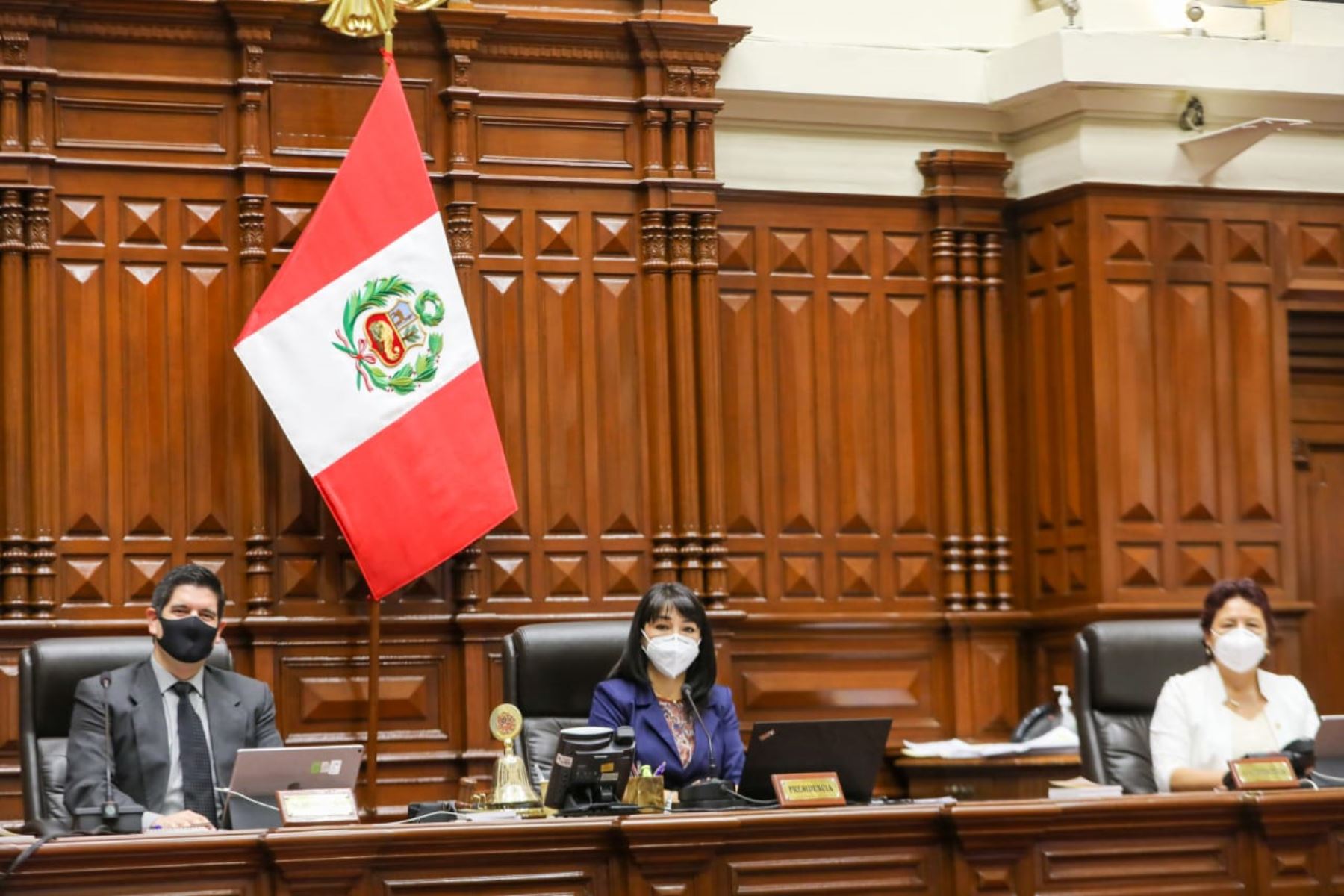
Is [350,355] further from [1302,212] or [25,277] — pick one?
[1302,212]

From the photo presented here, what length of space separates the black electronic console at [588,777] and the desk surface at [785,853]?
0.24 meters

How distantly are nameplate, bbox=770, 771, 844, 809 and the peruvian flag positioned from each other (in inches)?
83.7

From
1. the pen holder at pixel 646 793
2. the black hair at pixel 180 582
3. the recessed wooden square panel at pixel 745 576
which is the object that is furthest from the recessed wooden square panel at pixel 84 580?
the pen holder at pixel 646 793

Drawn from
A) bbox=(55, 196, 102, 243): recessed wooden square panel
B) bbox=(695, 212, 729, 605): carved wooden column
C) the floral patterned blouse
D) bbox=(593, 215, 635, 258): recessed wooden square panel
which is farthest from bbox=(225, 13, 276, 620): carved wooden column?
the floral patterned blouse

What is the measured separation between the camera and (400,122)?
665 centimetres

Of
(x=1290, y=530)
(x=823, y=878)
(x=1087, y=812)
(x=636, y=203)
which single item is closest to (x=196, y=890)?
(x=823, y=878)

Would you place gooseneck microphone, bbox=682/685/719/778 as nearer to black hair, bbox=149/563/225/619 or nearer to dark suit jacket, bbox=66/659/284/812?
dark suit jacket, bbox=66/659/284/812

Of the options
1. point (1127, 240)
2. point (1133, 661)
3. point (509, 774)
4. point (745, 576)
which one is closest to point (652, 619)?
point (509, 774)

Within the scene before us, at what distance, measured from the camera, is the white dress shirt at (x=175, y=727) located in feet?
17.6

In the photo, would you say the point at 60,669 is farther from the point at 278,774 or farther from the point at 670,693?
the point at 670,693

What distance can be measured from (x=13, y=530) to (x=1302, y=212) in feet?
15.6

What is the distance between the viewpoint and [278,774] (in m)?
4.66

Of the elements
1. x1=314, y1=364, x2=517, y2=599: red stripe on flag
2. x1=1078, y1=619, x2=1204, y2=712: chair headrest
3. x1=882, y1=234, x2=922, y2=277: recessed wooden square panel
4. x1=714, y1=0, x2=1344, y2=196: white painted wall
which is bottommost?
x1=1078, y1=619, x2=1204, y2=712: chair headrest

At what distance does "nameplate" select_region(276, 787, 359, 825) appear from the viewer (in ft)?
14.2
